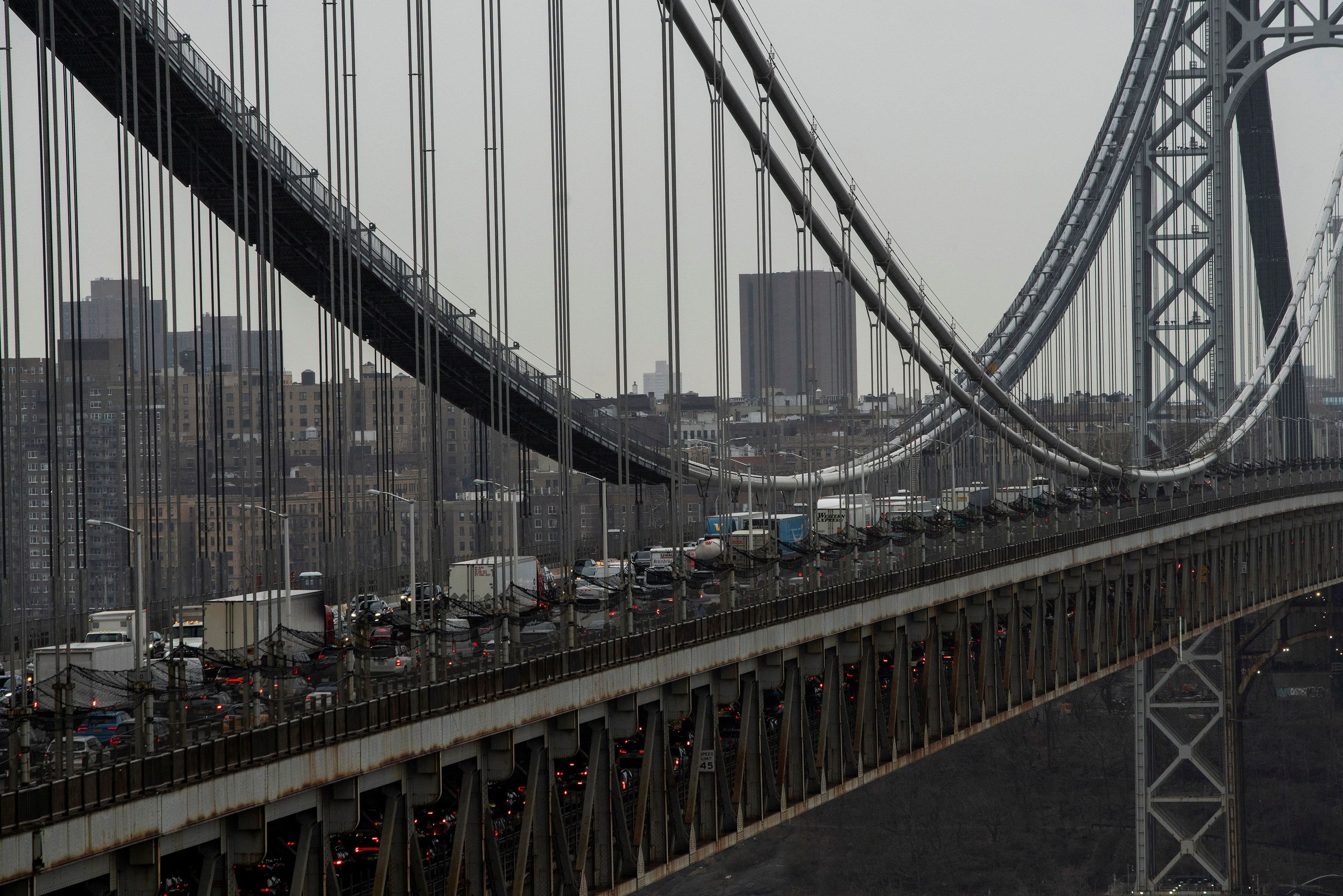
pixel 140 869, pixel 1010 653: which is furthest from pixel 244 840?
pixel 1010 653

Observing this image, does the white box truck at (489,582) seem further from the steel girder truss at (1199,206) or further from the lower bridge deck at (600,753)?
the steel girder truss at (1199,206)

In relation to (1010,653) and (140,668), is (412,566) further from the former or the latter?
(1010,653)

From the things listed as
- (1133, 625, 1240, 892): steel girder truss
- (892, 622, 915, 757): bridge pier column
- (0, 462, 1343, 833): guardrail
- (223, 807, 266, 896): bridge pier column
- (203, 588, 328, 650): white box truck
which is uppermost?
(203, 588, 328, 650): white box truck

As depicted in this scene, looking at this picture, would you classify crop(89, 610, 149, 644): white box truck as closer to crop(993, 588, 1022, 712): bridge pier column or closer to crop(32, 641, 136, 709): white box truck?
crop(32, 641, 136, 709): white box truck

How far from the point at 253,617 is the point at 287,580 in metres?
0.62

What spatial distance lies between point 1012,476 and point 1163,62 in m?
16.1

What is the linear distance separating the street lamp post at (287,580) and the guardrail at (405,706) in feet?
7.61

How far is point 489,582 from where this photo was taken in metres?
33.3

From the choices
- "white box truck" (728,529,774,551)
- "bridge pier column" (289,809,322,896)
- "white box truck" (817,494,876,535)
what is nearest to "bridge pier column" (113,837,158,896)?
"bridge pier column" (289,809,322,896)

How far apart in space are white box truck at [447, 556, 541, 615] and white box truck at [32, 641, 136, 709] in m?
4.58

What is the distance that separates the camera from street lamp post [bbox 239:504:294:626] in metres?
22.3

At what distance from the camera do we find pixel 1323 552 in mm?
67688

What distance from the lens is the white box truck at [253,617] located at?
923 inches

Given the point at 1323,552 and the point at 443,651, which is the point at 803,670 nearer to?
the point at 443,651
